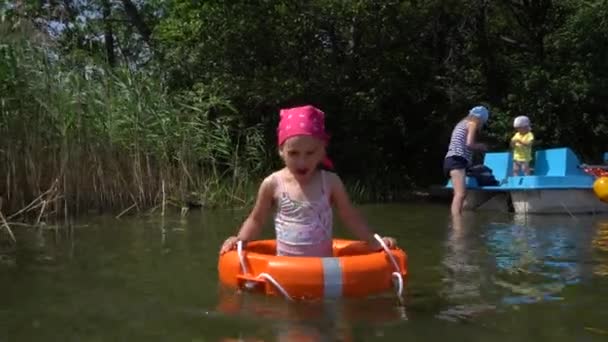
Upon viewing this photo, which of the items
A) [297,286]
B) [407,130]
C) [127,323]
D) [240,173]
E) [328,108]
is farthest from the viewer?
[407,130]

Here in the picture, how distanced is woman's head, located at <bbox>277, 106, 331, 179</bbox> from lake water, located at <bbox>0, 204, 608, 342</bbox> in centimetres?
80

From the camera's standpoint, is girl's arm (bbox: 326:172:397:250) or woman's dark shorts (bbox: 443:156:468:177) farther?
woman's dark shorts (bbox: 443:156:468:177)

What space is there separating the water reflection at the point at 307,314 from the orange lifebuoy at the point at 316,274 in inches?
2.3

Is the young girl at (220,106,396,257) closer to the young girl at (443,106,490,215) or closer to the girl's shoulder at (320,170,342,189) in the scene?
the girl's shoulder at (320,170,342,189)

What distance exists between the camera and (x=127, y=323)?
4301 millimetres

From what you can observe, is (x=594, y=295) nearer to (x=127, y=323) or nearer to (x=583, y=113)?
(x=127, y=323)

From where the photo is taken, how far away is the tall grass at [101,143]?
30.5 ft

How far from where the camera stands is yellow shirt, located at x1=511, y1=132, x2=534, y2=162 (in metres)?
11.8

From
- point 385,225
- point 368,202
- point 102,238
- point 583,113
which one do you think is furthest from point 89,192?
point 583,113

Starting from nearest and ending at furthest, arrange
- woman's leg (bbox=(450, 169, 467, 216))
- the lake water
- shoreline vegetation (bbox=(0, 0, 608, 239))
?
the lake water < shoreline vegetation (bbox=(0, 0, 608, 239)) < woman's leg (bbox=(450, 169, 467, 216))

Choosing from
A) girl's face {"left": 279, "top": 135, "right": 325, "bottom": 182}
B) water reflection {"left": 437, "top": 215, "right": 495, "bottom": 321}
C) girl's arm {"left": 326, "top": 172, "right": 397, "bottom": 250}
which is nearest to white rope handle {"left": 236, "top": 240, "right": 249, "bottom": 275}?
girl's face {"left": 279, "top": 135, "right": 325, "bottom": 182}

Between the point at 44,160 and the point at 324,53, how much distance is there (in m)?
7.31

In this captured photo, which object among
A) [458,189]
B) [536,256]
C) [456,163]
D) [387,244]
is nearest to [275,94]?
[456,163]

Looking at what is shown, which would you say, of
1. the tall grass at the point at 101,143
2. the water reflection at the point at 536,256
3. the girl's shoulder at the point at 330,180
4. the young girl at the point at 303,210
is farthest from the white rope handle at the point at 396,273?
the tall grass at the point at 101,143
